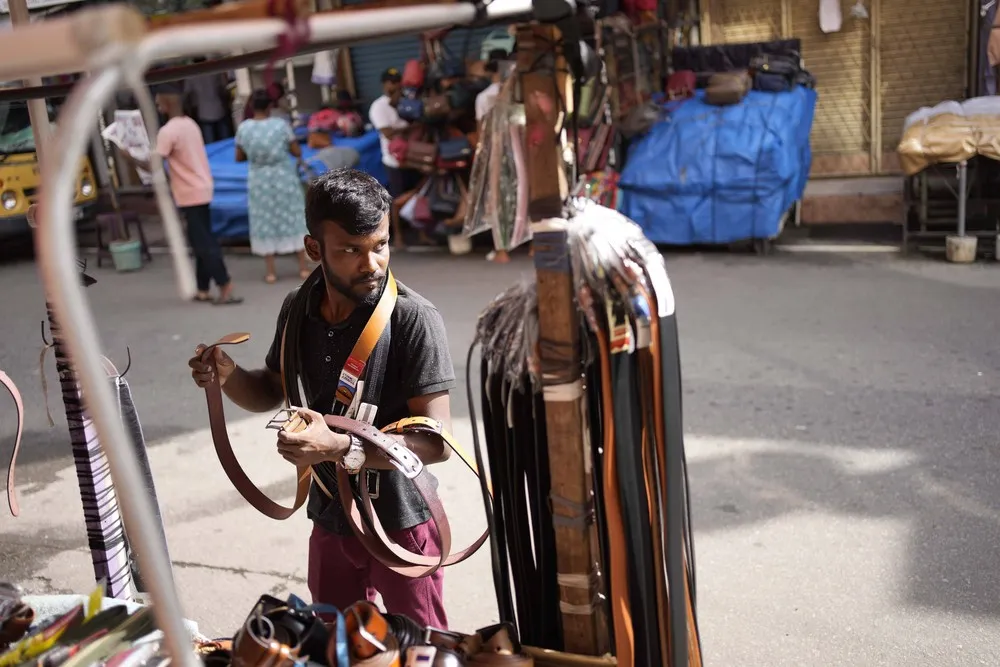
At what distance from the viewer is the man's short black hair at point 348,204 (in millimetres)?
1832

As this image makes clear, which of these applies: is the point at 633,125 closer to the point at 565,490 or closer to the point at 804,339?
the point at 804,339

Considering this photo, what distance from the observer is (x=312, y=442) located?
1.65 meters

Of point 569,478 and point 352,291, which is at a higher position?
point 352,291

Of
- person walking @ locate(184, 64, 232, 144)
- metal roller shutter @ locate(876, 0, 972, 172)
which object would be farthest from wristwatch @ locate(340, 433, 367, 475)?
Answer: person walking @ locate(184, 64, 232, 144)

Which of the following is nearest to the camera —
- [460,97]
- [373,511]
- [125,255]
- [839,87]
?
[373,511]

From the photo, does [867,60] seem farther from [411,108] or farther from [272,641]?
[272,641]

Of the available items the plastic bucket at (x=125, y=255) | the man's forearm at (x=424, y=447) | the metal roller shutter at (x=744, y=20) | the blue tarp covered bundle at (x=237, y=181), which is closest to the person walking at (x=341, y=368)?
the man's forearm at (x=424, y=447)

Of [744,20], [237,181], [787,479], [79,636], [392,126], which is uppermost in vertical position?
[744,20]

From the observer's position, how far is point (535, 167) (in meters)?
1.47

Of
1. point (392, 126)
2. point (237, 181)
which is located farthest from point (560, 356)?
point (237, 181)

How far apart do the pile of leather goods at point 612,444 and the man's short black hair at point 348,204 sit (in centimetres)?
36

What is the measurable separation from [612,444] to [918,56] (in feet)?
30.4

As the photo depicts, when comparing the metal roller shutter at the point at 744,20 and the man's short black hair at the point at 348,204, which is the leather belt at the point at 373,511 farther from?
the metal roller shutter at the point at 744,20

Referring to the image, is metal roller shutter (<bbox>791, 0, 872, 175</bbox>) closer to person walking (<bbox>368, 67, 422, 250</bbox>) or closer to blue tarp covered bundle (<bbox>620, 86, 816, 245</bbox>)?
blue tarp covered bundle (<bbox>620, 86, 816, 245</bbox>)
